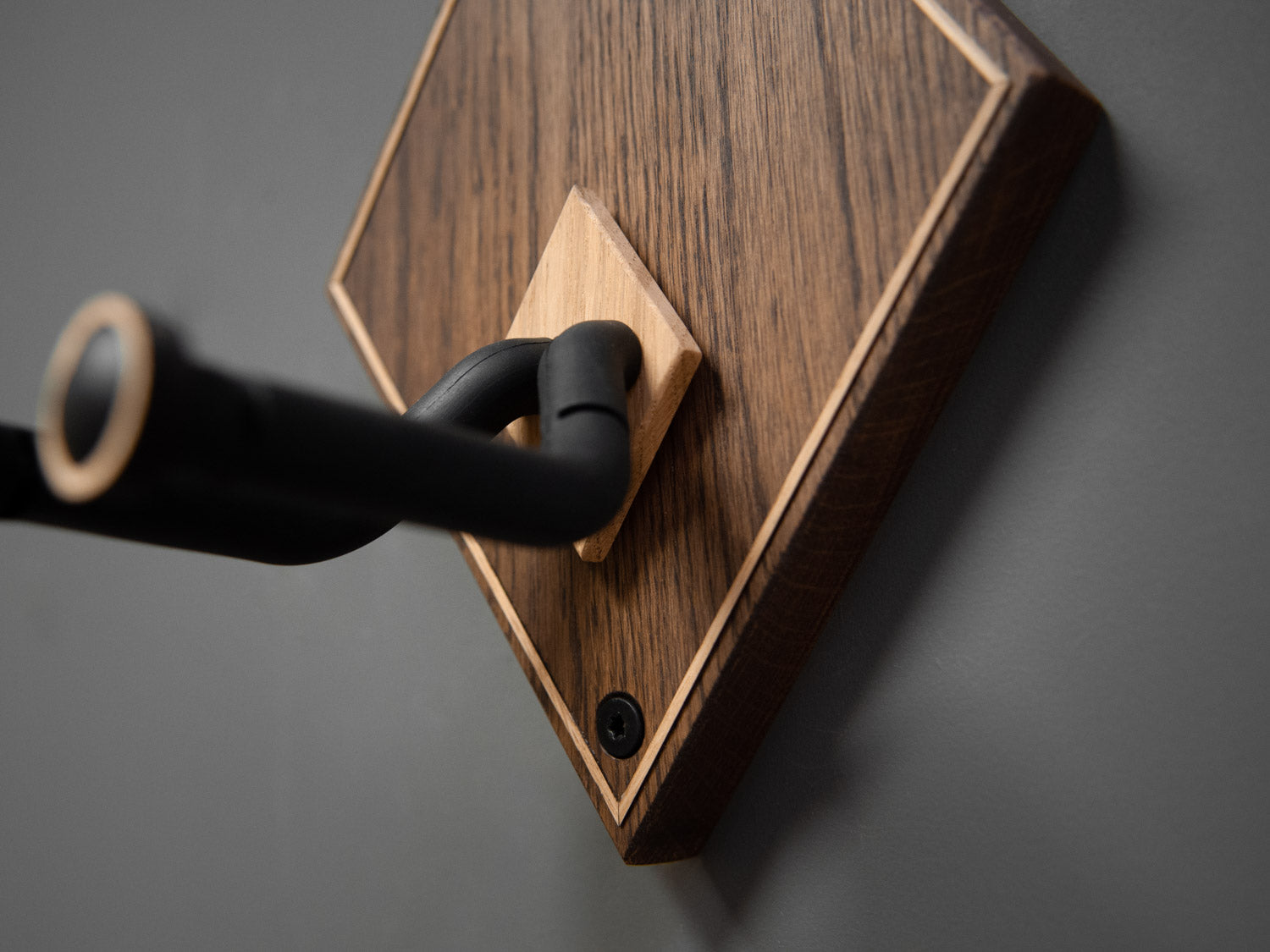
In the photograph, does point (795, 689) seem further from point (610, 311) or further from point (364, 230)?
point (364, 230)

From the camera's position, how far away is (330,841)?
1.18 ft

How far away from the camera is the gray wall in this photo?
180mm

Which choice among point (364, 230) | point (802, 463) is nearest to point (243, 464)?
point (802, 463)

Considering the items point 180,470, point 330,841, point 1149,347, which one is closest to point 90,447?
point 180,470

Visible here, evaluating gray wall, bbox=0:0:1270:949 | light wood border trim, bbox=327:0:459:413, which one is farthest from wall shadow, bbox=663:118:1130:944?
light wood border trim, bbox=327:0:459:413

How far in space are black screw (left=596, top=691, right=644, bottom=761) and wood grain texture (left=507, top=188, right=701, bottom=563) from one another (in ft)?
0.12

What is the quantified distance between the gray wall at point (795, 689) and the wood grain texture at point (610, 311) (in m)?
0.06

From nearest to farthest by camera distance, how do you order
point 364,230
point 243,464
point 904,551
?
point 243,464
point 904,551
point 364,230

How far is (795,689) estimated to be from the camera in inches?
9.3

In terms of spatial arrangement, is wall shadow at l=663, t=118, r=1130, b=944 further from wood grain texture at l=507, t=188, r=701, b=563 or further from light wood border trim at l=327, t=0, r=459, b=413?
light wood border trim at l=327, t=0, r=459, b=413

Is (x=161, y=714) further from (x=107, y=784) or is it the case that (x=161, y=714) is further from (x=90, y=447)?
(x=90, y=447)

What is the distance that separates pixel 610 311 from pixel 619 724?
10 cm

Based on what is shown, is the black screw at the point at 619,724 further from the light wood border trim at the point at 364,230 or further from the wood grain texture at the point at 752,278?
the light wood border trim at the point at 364,230

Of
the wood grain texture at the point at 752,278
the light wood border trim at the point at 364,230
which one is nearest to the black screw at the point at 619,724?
the wood grain texture at the point at 752,278
